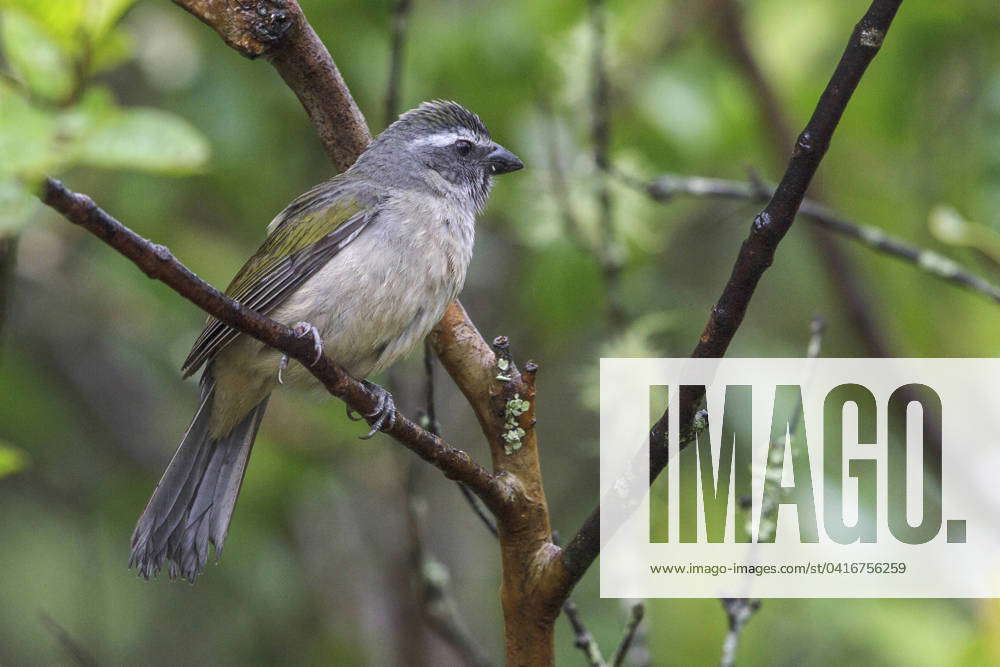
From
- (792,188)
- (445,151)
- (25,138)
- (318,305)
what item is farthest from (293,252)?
(792,188)

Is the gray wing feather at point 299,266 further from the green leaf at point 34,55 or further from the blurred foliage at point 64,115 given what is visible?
the green leaf at point 34,55

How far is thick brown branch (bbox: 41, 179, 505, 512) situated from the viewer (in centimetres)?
188

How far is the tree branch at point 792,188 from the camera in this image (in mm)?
2061

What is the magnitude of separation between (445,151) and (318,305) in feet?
3.28

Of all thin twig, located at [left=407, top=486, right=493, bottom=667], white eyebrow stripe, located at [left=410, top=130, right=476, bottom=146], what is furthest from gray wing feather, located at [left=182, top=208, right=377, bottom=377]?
thin twig, located at [left=407, top=486, right=493, bottom=667]

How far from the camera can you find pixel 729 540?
3.10m

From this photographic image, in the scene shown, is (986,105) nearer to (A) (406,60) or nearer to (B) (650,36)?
(B) (650,36)

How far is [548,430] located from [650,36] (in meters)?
2.11

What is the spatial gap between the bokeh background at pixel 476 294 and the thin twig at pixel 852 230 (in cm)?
19

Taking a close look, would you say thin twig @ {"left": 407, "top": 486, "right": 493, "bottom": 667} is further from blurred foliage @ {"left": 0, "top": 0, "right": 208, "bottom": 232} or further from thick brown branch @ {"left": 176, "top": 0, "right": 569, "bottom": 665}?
blurred foliage @ {"left": 0, "top": 0, "right": 208, "bottom": 232}

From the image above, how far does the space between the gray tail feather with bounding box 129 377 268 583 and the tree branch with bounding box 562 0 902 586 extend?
1.43 m

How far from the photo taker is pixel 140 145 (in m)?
2.36

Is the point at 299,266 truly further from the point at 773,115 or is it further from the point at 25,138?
the point at 773,115

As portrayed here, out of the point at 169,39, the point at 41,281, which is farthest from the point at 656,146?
the point at 41,281
